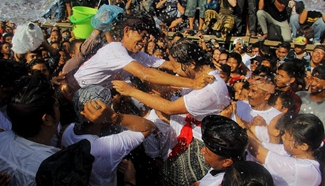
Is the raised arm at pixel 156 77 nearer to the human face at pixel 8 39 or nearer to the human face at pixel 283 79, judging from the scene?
the human face at pixel 283 79

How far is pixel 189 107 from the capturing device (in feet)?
8.33

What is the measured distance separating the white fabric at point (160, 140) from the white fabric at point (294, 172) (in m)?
0.96

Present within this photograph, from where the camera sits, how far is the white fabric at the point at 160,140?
9.84ft

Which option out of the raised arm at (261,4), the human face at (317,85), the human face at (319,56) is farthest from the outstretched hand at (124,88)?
the raised arm at (261,4)

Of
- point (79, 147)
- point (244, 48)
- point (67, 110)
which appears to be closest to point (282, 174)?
point (79, 147)

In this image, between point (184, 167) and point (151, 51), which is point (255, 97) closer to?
point (184, 167)

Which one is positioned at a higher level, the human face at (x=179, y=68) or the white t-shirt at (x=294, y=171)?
the human face at (x=179, y=68)

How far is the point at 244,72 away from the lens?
617 cm

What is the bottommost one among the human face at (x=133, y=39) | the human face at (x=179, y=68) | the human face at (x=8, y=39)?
the human face at (x=8, y=39)

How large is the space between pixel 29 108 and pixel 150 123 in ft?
2.92

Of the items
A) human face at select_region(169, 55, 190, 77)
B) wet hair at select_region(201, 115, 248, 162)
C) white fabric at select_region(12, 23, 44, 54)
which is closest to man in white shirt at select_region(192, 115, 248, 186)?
wet hair at select_region(201, 115, 248, 162)

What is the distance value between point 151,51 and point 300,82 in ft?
9.88

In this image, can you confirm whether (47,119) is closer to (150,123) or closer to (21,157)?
(21,157)

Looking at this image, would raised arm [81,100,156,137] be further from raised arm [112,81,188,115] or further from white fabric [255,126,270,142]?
white fabric [255,126,270,142]
